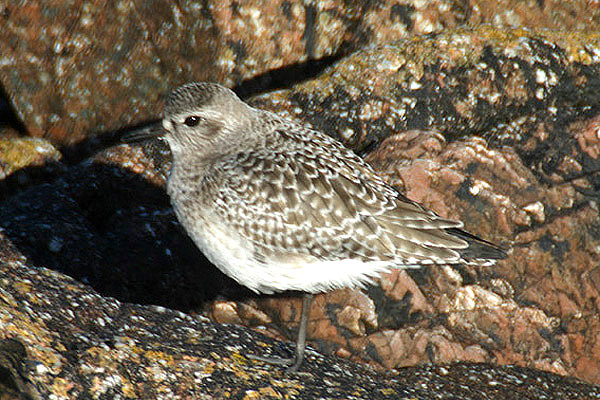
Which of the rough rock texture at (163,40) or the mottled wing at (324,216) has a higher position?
the rough rock texture at (163,40)

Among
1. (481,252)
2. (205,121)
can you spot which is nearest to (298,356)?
(481,252)

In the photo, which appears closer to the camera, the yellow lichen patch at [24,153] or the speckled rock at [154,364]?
the speckled rock at [154,364]

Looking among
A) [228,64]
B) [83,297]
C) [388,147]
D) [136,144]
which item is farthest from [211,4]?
[83,297]

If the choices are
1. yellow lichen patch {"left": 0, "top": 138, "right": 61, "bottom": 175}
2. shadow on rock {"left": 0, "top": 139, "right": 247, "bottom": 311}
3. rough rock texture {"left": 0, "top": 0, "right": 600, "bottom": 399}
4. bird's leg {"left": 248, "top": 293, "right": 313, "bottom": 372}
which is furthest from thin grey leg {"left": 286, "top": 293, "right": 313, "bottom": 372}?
yellow lichen patch {"left": 0, "top": 138, "right": 61, "bottom": 175}

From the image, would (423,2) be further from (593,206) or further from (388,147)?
(593,206)

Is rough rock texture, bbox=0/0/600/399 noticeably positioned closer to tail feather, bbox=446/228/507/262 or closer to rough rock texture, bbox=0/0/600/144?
rough rock texture, bbox=0/0/600/144

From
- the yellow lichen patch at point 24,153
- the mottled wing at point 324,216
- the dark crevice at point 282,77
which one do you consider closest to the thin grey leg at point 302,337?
the mottled wing at point 324,216

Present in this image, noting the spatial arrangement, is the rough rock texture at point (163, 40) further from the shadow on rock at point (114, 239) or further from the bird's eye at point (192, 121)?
the bird's eye at point (192, 121)
